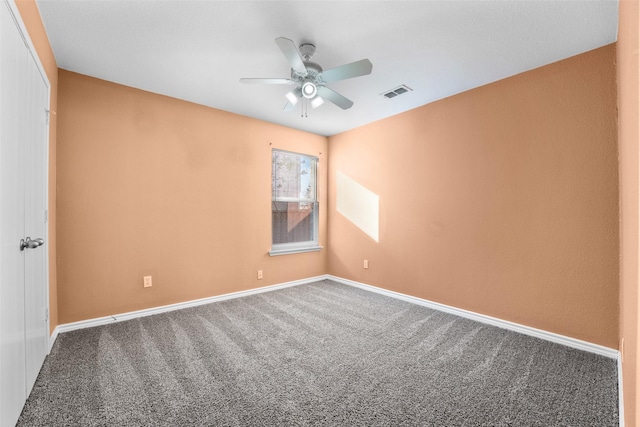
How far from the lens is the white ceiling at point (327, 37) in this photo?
74.2 inches

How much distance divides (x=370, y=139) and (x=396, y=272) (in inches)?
78.3

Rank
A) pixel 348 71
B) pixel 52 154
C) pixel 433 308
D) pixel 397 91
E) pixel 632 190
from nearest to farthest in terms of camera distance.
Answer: pixel 632 190, pixel 348 71, pixel 52 154, pixel 397 91, pixel 433 308

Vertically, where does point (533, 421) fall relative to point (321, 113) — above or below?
below

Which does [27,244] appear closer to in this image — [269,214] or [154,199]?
[154,199]

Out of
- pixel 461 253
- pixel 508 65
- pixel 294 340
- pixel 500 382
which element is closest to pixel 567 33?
pixel 508 65

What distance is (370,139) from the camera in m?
4.17

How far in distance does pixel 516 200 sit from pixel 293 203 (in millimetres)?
3012

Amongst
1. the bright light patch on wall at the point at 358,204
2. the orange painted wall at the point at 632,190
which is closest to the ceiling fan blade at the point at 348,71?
the orange painted wall at the point at 632,190

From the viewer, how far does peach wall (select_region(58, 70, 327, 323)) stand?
8.93ft

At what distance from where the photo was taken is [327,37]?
7.15 ft

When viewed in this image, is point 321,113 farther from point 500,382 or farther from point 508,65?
point 500,382

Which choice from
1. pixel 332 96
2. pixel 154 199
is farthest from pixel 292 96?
pixel 154 199

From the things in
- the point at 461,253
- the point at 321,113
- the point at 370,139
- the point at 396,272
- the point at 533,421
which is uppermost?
the point at 321,113

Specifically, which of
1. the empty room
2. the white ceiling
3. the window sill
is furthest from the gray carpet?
the white ceiling
